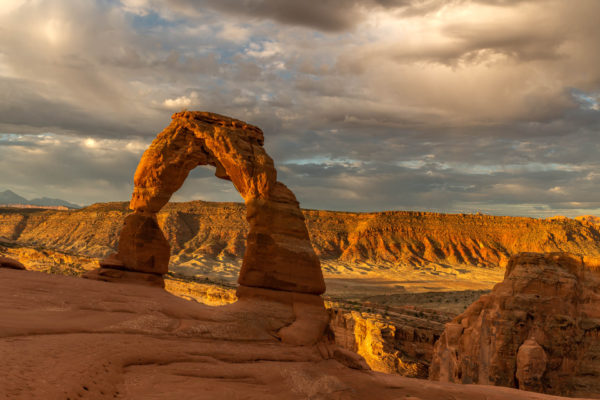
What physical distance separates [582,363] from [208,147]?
19023mm

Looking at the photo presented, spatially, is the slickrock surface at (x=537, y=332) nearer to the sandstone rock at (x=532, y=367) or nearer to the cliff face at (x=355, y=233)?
the sandstone rock at (x=532, y=367)

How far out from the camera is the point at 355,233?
12112cm

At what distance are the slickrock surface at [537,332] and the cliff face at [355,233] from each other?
3102 inches

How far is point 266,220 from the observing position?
1828cm

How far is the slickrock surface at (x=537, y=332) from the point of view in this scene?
17.8 metres

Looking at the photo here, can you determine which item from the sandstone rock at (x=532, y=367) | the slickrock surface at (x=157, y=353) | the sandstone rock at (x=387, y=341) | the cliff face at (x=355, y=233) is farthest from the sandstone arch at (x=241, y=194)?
the cliff face at (x=355, y=233)

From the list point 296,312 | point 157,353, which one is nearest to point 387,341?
point 296,312

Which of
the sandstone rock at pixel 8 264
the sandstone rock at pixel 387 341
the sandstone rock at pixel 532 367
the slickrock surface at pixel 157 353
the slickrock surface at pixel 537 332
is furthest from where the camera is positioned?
the sandstone rock at pixel 387 341

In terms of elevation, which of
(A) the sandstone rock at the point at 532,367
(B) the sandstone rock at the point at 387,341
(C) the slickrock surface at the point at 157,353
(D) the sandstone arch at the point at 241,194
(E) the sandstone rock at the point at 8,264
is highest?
(D) the sandstone arch at the point at 241,194

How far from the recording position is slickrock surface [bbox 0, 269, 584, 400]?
8.64 metres

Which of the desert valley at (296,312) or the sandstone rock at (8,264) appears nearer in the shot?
the desert valley at (296,312)

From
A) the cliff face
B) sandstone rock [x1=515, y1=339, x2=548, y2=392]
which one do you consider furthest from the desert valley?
the cliff face

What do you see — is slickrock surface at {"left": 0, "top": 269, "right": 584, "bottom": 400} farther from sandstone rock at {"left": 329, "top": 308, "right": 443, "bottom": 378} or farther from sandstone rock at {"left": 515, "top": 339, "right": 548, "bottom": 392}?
sandstone rock at {"left": 329, "top": 308, "right": 443, "bottom": 378}

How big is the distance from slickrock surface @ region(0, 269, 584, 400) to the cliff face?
8389 centimetres
